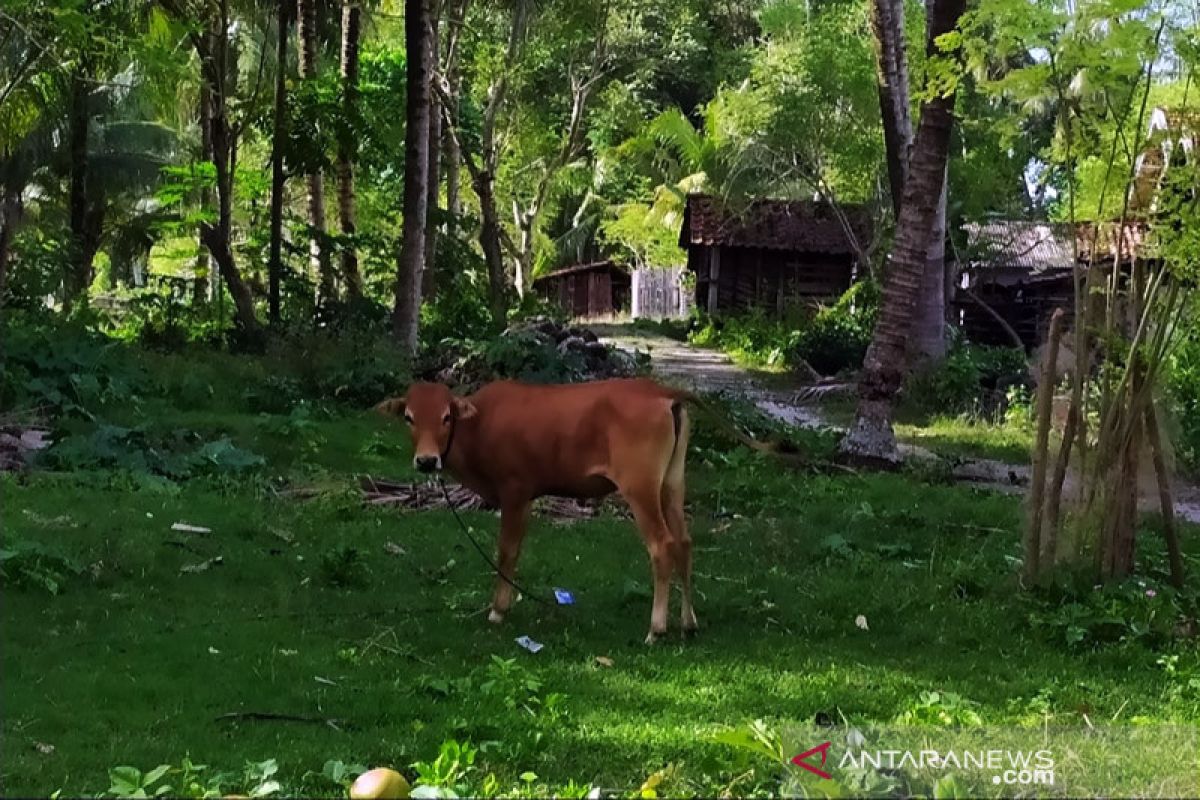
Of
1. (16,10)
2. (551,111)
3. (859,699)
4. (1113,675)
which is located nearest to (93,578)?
(859,699)

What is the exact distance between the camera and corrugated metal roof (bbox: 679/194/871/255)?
35375 millimetres

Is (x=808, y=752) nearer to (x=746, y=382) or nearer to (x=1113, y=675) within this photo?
(x=1113, y=675)

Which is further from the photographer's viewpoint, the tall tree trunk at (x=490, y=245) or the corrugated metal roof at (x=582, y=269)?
the corrugated metal roof at (x=582, y=269)

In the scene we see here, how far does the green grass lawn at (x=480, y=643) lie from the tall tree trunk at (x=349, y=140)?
1127cm

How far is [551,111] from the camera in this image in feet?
155

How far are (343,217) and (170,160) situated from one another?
17.1m

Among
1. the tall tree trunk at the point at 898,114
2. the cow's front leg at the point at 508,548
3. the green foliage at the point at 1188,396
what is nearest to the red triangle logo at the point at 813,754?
the cow's front leg at the point at 508,548

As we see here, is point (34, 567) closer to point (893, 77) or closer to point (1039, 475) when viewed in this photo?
point (1039, 475)

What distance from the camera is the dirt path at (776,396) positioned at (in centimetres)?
1247

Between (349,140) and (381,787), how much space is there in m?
18.1

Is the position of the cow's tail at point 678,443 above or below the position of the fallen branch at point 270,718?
above

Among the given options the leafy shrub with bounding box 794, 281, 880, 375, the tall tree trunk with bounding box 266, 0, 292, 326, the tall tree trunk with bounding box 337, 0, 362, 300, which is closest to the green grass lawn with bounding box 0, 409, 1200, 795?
the tall tree trunk with bounding box 266, 0, 292, 326

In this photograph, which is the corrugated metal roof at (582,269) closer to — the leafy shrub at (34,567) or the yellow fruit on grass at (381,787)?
the leafy shrub at (34,567)

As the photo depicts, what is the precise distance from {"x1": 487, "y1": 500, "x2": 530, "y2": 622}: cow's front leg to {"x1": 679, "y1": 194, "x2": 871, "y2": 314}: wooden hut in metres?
28.5
